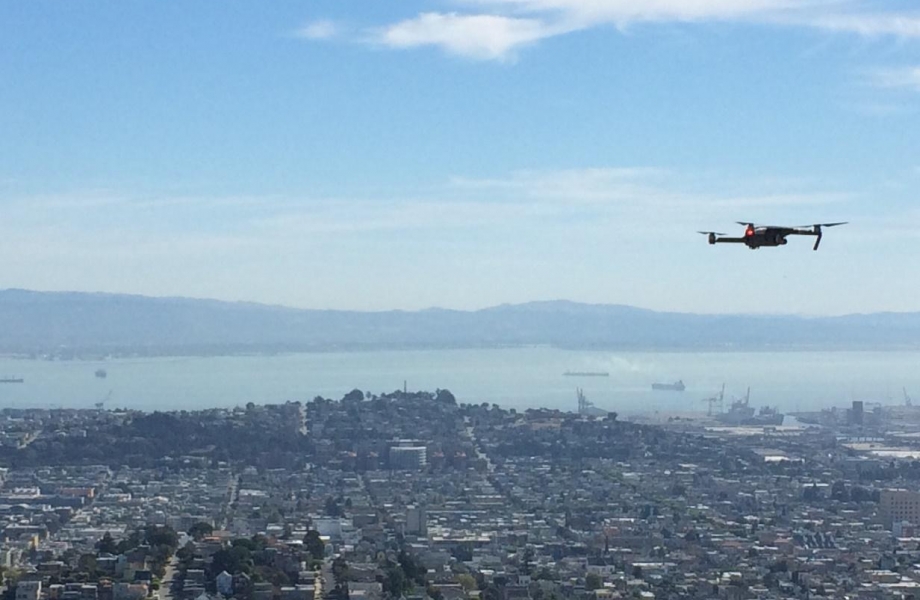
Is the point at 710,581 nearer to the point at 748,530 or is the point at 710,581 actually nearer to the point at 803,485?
the point at 748,530

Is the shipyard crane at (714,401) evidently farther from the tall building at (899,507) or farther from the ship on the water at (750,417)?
the tall building at (899,507)

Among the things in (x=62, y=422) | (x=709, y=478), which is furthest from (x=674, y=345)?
(x=709, y=478)

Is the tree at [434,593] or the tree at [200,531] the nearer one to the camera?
the tree at [434,593]

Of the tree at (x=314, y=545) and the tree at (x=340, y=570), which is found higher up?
the tree at (x=314, y=545)

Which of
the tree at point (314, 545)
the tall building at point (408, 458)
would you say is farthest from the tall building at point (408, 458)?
the tree at point (314, 545)

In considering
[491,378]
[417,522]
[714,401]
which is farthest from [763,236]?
[491,378]

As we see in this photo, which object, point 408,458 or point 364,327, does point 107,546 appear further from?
point 364,327

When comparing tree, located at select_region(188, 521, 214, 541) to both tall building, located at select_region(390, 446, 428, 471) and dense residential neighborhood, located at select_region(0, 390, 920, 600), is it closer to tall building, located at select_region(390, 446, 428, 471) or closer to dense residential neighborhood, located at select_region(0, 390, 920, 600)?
dense residential neighborhood, located at select_region(0, 390, 920, 600)
